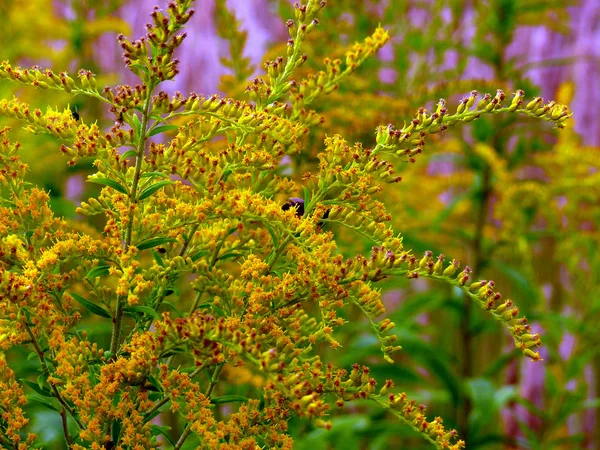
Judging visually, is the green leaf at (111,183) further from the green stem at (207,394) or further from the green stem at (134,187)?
the green stem at (207,394)

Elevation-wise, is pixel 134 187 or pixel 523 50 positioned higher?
pixel 523 50

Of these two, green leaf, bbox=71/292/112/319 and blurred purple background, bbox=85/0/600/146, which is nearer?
green leaf, bbox=71/292/112/319

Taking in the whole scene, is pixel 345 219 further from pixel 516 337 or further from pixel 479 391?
pixel 479 391

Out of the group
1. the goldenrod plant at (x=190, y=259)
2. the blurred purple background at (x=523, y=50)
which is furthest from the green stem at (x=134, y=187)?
the blurred purple background at (x=523, y=50)

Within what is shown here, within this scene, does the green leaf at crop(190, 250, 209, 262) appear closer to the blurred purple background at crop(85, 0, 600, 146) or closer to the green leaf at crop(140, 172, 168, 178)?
the green leaf at crop(140, 172, 168, 178)

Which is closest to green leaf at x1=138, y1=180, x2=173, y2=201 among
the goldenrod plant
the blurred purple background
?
the goldenrod plant

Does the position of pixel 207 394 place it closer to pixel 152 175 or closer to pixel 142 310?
pixel 142 310

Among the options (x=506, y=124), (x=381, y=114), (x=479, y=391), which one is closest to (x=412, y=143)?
(x=381, y=114)

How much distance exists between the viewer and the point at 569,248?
2123mm

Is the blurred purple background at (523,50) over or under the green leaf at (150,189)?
over

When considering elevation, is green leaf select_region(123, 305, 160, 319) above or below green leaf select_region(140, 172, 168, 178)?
below

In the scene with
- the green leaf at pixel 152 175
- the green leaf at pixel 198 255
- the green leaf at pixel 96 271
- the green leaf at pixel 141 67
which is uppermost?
the green leaf at pixel 141 67

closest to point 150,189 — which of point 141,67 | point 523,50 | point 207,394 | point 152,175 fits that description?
point 152,175

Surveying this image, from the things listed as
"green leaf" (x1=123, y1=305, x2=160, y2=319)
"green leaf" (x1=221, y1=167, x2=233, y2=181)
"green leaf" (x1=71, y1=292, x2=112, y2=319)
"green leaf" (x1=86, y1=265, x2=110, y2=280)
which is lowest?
"green leaf" (x1=123, y1=305, x2=160, y2=319)
